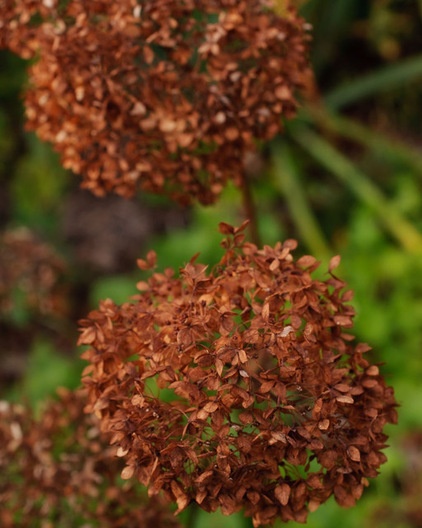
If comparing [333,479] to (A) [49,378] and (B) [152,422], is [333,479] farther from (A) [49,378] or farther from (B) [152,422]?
(A) [49,378]

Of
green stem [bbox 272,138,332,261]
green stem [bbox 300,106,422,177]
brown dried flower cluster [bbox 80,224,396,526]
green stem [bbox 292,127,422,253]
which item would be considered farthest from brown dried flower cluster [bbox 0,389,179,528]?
green stem [bbox 300,106,422,177]

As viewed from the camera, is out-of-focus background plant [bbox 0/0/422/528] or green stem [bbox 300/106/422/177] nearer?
out-of-focus background plant [bbox 0/0/422/528]

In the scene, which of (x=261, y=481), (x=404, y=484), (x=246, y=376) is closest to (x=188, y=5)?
(x=246, y=376)

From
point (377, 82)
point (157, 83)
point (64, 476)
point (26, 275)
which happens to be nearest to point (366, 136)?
point (377, 82)

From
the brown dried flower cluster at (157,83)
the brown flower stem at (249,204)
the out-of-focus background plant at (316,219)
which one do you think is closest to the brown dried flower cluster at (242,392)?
the brown dried flower cluster at (157,83)

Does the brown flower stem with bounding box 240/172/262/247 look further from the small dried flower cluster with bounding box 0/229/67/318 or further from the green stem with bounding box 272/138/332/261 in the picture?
the green stem with bounding box 272/138/332/261

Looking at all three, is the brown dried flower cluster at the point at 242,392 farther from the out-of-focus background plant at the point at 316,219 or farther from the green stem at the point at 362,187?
the green stem at the point at 362,187

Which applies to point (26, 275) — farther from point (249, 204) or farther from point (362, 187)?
point (362, 187)
